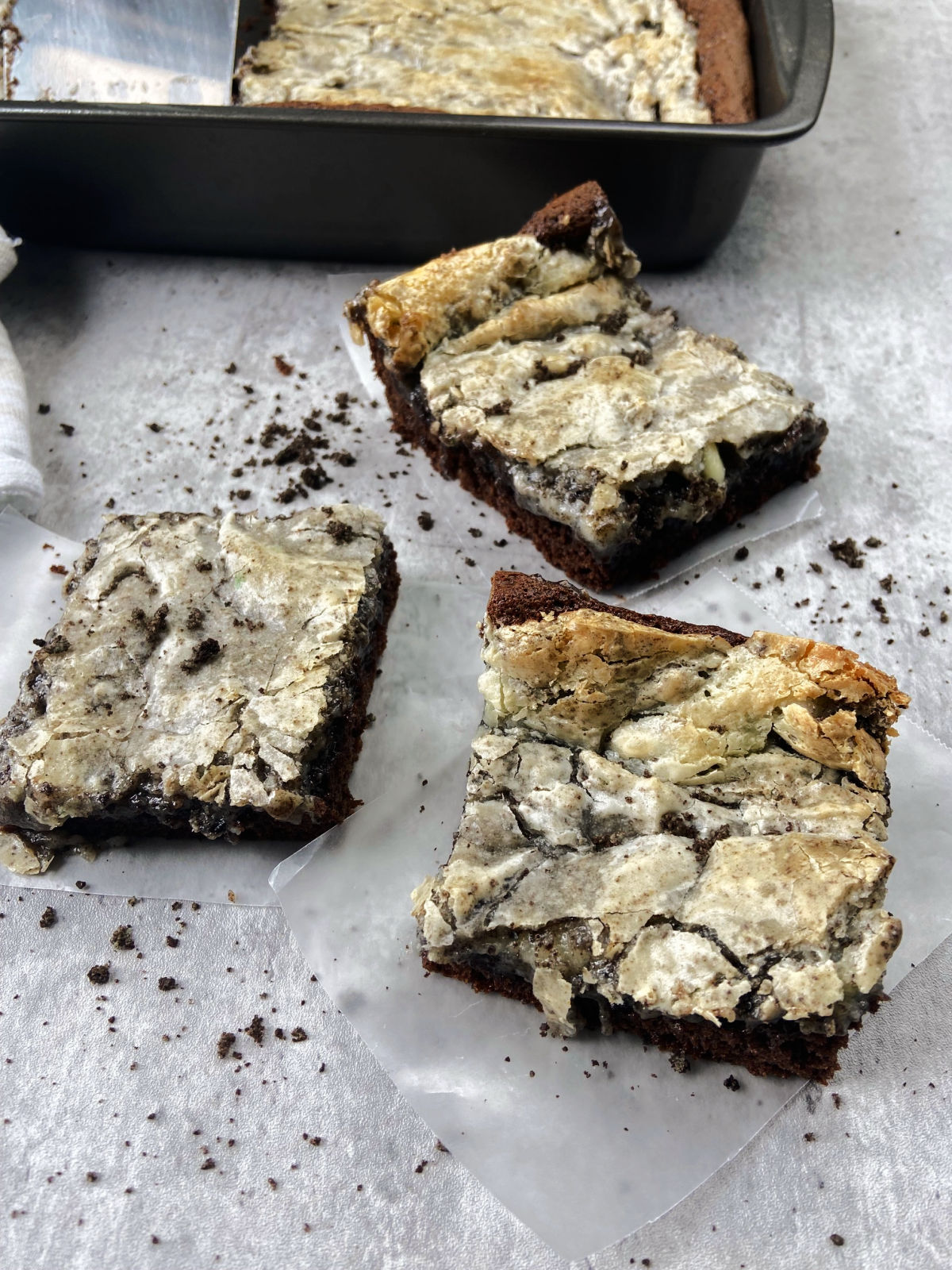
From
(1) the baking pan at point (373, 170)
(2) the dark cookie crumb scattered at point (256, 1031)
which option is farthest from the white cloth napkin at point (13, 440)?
(2) the dark cookie crumb scattered at point (256, 1031)

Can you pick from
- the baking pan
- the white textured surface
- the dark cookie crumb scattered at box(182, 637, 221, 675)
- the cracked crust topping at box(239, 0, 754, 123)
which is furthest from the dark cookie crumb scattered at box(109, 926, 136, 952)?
the cracked crust topping at box(239, 0, 754, 123)

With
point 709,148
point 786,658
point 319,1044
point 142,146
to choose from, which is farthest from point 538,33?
point 319,1044

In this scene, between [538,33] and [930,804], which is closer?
[930,804]

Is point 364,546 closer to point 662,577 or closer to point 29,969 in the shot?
point 662,577

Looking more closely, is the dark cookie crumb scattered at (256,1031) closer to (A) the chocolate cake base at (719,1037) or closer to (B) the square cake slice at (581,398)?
(A) the chocolate cake base at (719,1037)

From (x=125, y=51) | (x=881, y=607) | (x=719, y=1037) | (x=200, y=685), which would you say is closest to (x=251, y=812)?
(x=200, y=685)

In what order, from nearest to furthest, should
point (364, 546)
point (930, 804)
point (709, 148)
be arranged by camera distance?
1. point (930, 804)
2. point (364, 546)
3. point (709, 148)

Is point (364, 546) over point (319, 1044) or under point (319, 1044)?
over
